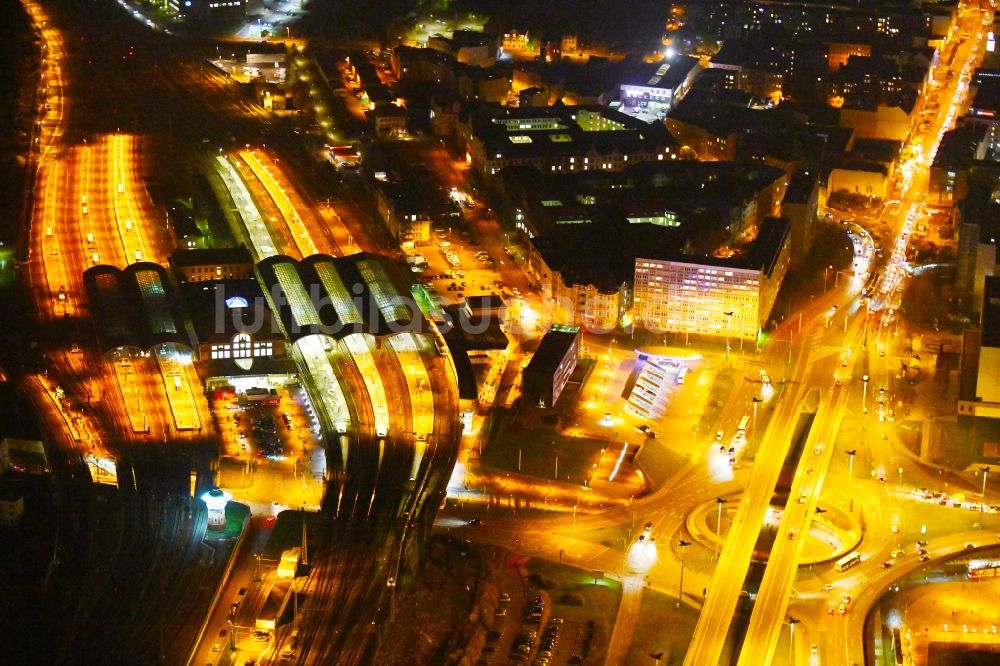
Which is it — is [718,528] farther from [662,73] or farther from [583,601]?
[662,73]

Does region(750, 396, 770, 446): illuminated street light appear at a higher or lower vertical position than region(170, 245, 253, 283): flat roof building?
lower

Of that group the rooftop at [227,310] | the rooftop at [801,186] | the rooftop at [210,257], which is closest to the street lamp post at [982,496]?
the rooftop at [801,186]

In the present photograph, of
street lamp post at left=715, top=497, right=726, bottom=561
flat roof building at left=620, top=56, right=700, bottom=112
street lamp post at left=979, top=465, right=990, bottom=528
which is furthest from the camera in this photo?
flat roof building at left=620, top=56, right=700, bottom=112

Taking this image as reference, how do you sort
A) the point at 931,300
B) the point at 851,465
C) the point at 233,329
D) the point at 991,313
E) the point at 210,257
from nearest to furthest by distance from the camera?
the point at 851,465, the point at 991,313, the point at 233,329, the point at 931,300, the point at 210,257

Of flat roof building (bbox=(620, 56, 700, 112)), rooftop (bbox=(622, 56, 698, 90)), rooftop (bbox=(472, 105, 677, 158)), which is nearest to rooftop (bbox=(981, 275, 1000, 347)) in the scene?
rooftop (bbox=(472, 105, 677, 158))

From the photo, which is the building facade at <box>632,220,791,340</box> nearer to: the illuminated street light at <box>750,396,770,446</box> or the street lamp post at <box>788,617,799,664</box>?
the illuminated street light at <box>750,396,770,446</box>

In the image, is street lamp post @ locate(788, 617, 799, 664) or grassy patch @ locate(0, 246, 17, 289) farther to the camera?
grassy patch @ locate(0, 246, 17, 289)

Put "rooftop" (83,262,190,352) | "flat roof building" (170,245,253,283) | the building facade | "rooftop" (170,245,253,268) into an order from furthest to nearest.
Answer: "rooftop" (170,245,253,268), "flat roof building" (170,245,253,283), the building facade, "rooftop" (83,262,190,352)

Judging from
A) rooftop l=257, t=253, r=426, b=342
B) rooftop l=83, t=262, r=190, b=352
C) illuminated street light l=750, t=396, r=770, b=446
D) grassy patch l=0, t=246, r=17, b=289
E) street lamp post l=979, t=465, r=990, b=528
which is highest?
rooftop l=83, t=262, r=190, b=352

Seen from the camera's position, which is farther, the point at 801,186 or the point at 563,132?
the point at 563,132

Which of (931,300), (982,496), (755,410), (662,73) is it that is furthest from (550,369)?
(662,73)
